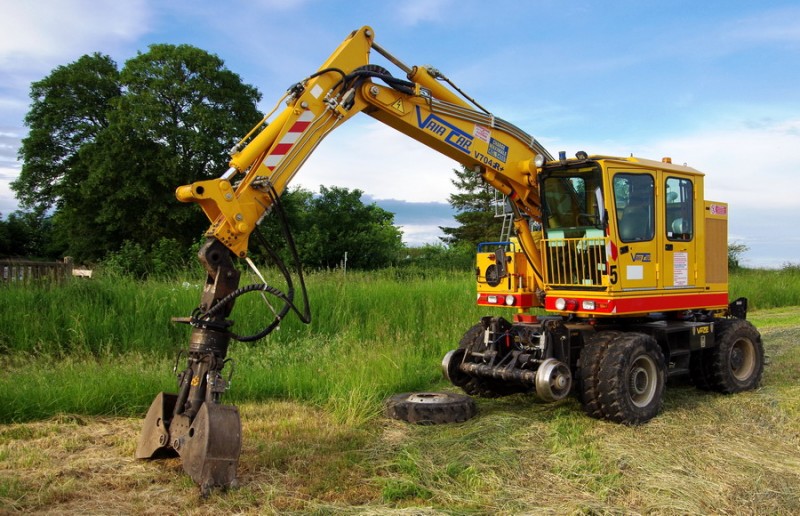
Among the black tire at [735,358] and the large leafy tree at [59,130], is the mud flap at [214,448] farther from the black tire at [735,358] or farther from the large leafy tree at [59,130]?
the large leafy tree at [59,130]

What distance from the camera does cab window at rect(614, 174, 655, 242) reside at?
23.0 ft

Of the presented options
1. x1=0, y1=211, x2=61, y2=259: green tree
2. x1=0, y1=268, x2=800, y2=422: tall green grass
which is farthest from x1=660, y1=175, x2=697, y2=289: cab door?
x1=0, y1=211, x2=61, y2=259: green tree

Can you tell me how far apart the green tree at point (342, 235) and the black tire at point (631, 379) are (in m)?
22.4

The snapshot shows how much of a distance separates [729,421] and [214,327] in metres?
5.18

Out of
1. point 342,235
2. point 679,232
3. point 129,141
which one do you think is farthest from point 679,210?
point 129,141

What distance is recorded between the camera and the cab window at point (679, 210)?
24.6ft

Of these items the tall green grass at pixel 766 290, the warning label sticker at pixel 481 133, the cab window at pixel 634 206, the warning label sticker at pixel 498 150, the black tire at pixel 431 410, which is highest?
the warning label sticker at pixel 481 133

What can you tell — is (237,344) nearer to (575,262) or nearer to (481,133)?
(481,133)

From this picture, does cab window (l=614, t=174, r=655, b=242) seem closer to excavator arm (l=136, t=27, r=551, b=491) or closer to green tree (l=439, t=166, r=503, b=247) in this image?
excavator arm (l=136, t=27, r=551, b=491)

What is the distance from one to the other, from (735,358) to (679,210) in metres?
2.18

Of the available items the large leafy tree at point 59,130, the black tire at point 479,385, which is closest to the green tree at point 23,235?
the large leafy tree at point 59,130

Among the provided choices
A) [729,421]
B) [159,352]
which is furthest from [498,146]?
[159,352]

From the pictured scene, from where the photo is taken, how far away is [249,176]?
17.9 ft

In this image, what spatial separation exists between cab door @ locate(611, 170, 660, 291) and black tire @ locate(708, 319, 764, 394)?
1.63 m
